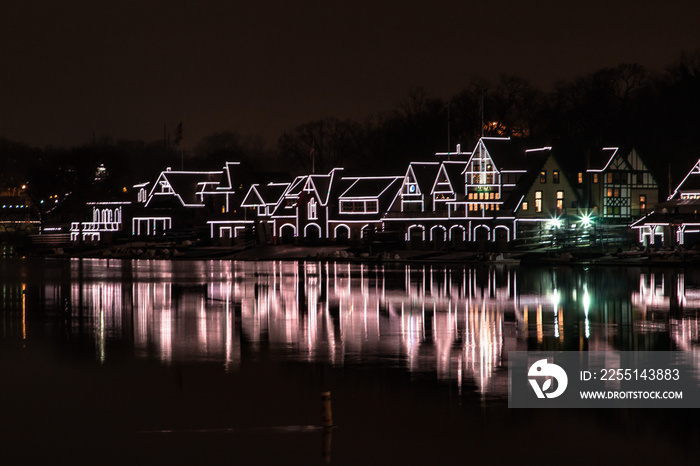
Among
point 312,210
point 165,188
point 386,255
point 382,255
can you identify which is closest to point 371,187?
point 312,210

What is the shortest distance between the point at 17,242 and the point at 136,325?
5771 inches

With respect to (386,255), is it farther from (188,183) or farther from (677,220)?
(188,183)

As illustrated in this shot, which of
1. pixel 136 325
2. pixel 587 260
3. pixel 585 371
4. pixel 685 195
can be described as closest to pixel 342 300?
pixel 136 325

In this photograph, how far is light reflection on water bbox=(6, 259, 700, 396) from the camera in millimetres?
25828

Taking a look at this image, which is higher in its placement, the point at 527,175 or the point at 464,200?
the point at 527,175

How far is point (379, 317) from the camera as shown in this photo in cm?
3459

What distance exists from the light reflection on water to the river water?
4.3 inches

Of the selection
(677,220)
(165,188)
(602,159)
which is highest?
(165,188)

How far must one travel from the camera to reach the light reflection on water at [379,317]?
2583cm

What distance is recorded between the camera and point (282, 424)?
1756cm

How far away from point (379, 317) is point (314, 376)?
12.5 metres

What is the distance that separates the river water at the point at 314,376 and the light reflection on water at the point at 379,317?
0.11 meters

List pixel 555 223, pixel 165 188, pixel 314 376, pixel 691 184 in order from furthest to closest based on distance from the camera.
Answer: pixel 165 188 < pixel 555 223 < pixel 691 184 < pixel 314 376

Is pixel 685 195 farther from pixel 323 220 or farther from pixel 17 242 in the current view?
pixel 17 242
